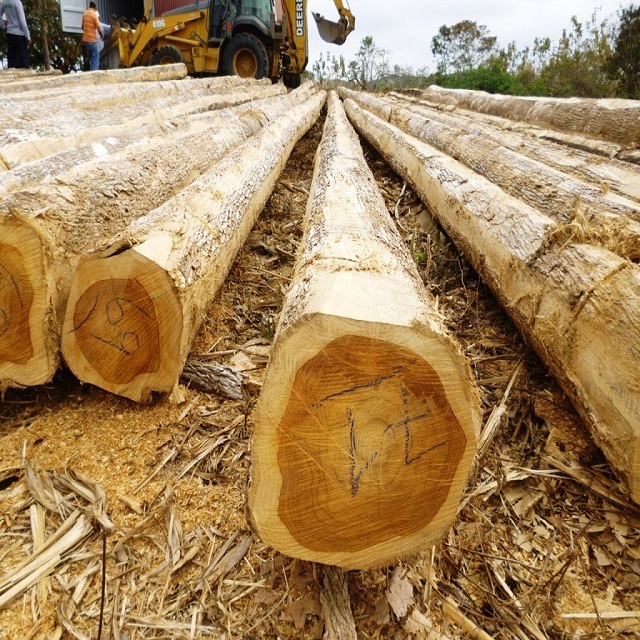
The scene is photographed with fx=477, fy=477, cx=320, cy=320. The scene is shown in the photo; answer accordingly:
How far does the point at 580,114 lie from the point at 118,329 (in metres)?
6.17

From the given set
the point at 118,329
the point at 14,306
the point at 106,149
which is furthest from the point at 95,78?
the point at 118,329

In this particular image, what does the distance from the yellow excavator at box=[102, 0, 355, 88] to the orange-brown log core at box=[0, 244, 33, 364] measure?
976cm

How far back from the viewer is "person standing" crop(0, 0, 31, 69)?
375 inches

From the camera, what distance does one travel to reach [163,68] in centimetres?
946

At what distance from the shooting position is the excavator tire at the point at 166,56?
33.6ft

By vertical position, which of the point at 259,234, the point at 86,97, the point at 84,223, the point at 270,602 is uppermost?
the point at 86,97

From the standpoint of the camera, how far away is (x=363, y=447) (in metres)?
1.33

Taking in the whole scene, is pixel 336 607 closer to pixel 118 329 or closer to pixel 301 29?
pixel 118 329

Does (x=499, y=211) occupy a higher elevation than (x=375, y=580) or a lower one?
higher

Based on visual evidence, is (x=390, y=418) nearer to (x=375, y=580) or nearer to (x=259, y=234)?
(x=375, y=580)

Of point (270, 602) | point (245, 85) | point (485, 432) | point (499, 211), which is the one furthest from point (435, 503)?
point (245, 85)

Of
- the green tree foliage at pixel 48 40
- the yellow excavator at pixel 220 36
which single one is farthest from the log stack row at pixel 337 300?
the green tree foliage at pixel 48 40

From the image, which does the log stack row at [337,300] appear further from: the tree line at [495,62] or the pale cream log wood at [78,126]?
the tree line at [495,62]

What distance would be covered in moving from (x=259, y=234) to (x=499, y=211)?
2.11 m
